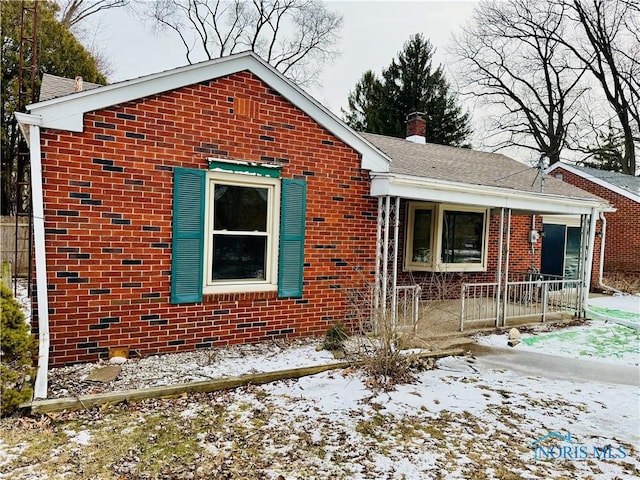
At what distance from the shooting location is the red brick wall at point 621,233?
16.7 meters

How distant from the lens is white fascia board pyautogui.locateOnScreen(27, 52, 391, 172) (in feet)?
16.1

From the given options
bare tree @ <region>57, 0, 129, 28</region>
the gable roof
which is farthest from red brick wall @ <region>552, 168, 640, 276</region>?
bare tree @ <region>57, 0, 129, 28</region>

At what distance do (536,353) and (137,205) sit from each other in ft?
20.2

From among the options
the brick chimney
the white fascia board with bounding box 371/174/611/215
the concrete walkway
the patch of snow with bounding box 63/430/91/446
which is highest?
the brick chimney

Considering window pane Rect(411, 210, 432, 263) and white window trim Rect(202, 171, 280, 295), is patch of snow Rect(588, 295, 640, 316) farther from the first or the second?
white window trim Rect(202, 171, 280, 295)

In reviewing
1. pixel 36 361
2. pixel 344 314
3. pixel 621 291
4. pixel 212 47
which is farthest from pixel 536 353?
pixel 212 47

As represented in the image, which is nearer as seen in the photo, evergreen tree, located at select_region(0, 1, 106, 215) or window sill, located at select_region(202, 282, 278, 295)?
window sill, located at select_region(202, 282, 278, 295)

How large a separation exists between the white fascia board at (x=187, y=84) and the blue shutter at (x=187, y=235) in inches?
43.1

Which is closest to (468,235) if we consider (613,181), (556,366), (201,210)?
(556,366)

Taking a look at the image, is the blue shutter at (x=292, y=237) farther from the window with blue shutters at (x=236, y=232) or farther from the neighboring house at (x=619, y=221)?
the neighboring house at (x=619, y=221)

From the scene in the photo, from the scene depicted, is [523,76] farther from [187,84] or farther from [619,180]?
A: [187,84]

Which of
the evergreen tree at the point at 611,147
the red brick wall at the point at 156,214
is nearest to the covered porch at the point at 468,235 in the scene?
the red brick wall at the point at 156,214

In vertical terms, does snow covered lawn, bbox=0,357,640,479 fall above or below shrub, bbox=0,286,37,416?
below
